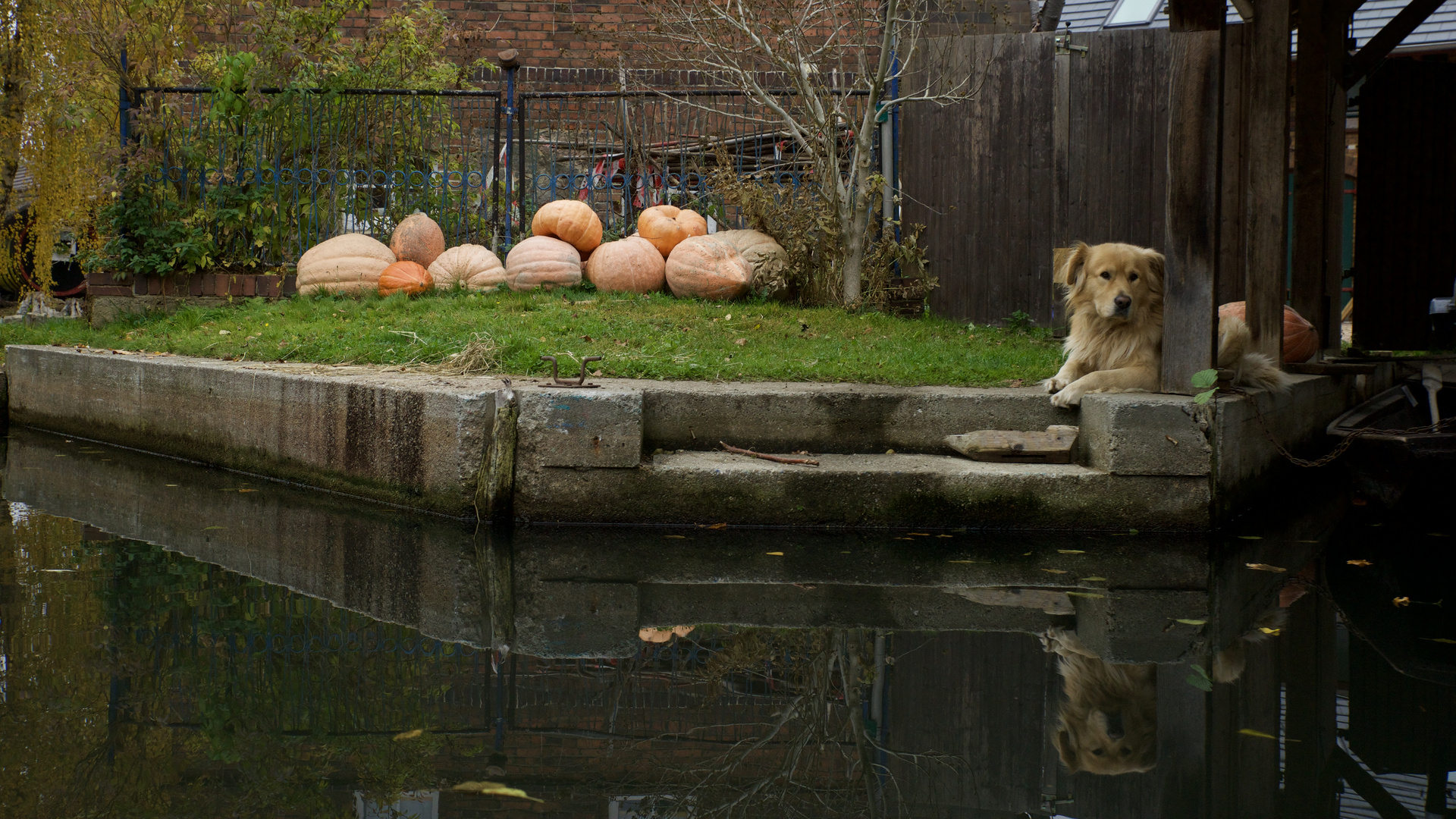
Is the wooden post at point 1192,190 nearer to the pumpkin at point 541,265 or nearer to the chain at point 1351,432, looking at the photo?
the chain at point 1351,432

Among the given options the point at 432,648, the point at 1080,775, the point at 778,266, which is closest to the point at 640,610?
the point at 432,648

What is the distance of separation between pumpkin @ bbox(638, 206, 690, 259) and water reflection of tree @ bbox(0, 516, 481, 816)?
5.49 metres

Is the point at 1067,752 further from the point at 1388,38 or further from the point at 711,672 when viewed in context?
the point at 1388,38

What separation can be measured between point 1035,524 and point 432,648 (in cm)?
287

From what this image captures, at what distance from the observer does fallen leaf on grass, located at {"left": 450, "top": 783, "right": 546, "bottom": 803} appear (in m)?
2.42

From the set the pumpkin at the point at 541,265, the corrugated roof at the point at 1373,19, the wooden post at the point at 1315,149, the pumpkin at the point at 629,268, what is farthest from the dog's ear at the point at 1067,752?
the corrugated roof at the point at 1373,19

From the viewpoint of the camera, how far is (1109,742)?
277 centimetres

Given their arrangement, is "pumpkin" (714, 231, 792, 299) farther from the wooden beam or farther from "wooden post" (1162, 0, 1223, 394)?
the wooden beam

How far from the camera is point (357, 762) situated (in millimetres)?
2553

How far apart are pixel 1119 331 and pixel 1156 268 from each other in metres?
0.39

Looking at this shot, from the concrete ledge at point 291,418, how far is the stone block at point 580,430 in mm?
232

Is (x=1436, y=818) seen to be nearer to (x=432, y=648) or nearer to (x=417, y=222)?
(x=432, y=648)

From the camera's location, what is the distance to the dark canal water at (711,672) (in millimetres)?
2477

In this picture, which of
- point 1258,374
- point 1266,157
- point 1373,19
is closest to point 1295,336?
point 1258,374
